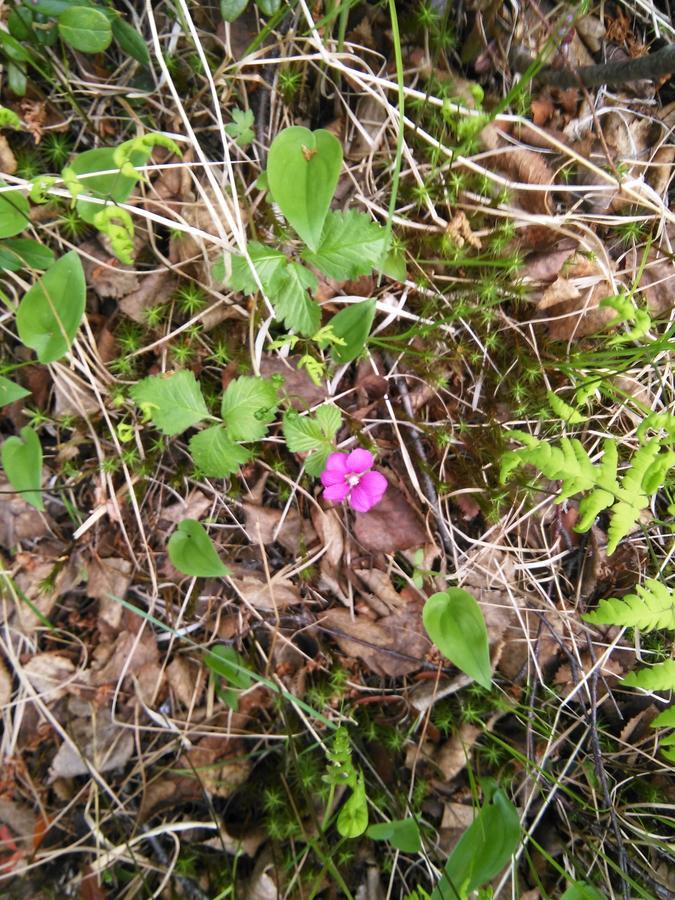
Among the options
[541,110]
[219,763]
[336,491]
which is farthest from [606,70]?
[219,763]

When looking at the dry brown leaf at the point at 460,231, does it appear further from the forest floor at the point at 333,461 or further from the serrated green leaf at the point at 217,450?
the serrated green leaf at the point at 217,450

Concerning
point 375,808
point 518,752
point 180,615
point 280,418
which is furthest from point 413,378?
point 375,808

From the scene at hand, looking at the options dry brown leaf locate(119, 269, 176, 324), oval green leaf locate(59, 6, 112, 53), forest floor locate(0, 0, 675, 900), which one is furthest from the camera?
dry brown leaf locate(119, 269, 176, 324)

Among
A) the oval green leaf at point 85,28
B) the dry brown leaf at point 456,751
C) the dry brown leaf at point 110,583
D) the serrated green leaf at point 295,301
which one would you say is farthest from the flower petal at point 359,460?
the oval green leaf at point 85,28

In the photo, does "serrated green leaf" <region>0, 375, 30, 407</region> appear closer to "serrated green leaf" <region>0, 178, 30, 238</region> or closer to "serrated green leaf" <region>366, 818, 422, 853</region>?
"serrated green leaf" <region>0, 178, 30, 238</region>

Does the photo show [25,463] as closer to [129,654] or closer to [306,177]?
[129,654]

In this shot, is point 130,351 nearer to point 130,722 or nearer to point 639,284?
point 130,722

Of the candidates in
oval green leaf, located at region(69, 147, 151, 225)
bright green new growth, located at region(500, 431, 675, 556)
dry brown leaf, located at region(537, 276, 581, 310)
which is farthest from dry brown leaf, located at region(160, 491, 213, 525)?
dry brown leaf, located at region(537, 276, 581, 310)
